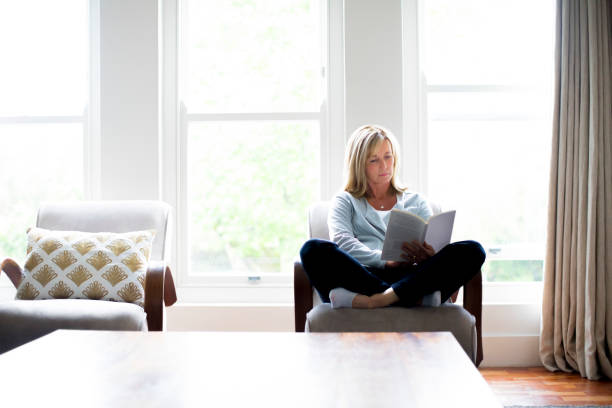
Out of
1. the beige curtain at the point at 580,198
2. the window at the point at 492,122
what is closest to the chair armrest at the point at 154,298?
the window at the point at 492,122

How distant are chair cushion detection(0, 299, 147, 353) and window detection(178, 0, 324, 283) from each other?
1.19 meters

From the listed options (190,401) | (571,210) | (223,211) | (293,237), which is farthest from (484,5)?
(190,401)

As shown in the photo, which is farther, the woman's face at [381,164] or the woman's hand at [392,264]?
the woman's face at [381,164]

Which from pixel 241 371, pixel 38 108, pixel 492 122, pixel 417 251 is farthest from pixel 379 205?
pixel 38 108

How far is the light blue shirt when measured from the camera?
7.41 ft

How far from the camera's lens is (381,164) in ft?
7.93

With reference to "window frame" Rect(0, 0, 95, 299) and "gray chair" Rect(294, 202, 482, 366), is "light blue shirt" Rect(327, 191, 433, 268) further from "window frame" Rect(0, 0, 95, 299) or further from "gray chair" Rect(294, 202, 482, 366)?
"window frame" Rect(0, 0, 95, 299)

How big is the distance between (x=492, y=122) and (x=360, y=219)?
4.38 feet

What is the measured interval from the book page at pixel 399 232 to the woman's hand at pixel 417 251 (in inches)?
0.6

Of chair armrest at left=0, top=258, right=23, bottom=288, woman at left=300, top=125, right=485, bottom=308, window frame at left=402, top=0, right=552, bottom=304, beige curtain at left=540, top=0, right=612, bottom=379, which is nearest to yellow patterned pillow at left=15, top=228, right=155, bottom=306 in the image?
chair armrest at left=0, top=258, right=23, bottom=288

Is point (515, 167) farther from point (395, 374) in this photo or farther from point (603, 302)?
point (395, 374)

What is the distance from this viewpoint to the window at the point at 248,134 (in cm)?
325

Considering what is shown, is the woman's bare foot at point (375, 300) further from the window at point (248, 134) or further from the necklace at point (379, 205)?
the window at point (248, 134)

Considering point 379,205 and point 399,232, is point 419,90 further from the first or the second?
point 399,232
